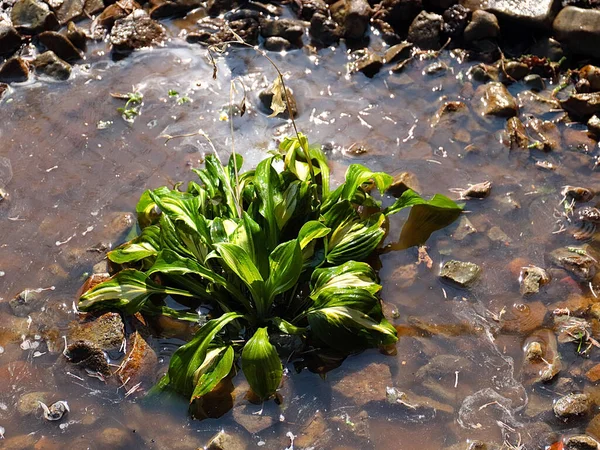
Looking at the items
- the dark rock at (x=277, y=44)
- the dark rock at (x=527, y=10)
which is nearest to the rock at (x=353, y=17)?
the dark rock at (x=277, y=44)

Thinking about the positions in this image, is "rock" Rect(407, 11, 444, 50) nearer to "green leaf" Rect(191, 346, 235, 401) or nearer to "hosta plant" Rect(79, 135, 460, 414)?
"hosta plant" Rect(79, 135, 460, 414)

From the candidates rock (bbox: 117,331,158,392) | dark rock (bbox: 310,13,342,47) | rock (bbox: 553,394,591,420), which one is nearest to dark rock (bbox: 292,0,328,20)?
dark rock (bbox: 310,13,342,47)

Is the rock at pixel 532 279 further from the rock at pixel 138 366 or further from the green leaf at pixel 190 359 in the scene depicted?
the rock at pixel 138 366

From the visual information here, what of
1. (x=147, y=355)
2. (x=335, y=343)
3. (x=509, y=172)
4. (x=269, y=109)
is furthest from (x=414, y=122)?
(x=147, y=355)

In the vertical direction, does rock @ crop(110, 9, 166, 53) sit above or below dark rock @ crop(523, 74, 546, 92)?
above

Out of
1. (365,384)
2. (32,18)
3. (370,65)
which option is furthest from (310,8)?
(365,384)

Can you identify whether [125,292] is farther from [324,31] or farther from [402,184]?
[324,31]
